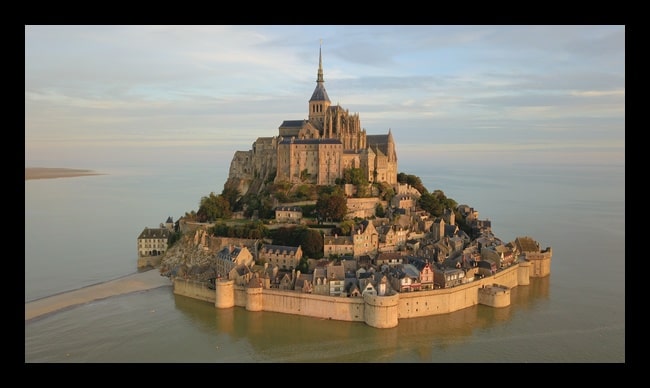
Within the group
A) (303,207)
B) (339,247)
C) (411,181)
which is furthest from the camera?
(411,181)

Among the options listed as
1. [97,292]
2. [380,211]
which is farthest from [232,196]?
[97,292]

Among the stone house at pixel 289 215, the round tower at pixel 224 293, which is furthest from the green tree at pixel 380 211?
the round tower at pixel 224 293

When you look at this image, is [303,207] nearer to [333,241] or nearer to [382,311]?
[333,241]

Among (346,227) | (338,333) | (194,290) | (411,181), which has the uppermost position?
(411,181)

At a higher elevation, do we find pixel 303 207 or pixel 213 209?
pixel 303 207

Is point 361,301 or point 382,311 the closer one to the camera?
point 382,311

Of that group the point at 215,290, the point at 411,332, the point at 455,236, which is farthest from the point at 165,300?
the point at 455,236

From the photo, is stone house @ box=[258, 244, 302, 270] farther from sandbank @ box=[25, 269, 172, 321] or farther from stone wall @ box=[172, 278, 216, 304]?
sandbank @ box=[25, 269, 172, 321]
